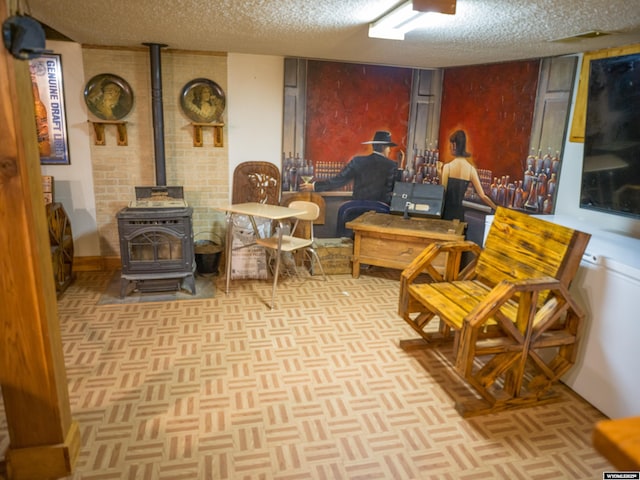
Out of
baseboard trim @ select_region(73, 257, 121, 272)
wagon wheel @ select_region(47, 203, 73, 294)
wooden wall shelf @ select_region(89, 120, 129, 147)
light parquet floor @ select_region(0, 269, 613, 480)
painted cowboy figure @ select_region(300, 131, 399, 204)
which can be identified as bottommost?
light parquet floor @ select_region(0, 269, 613, 480)

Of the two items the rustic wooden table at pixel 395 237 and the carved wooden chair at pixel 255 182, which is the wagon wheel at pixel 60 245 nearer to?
the carved wooden chair at pixel 255 182

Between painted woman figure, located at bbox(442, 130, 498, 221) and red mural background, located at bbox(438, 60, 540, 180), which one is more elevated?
red mural background, located at bbox(438, 60, 540, 180)

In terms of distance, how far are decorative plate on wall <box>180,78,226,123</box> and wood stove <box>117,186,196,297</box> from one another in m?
1.03

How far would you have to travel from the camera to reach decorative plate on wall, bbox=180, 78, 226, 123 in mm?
4727

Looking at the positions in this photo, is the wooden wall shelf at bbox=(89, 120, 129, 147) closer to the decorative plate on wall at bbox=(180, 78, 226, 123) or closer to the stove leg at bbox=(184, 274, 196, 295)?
the decorative plate on wall at bbox=(180, 78, 226, 123)

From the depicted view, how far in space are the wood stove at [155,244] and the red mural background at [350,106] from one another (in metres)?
1.70

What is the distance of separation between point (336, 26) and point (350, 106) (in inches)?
75.9

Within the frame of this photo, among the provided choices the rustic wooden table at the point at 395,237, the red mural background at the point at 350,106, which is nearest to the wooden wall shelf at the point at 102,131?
the red mural background at the point at 350,106

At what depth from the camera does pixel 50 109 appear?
4.50 m

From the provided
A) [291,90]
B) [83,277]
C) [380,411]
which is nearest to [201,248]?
[83,277]

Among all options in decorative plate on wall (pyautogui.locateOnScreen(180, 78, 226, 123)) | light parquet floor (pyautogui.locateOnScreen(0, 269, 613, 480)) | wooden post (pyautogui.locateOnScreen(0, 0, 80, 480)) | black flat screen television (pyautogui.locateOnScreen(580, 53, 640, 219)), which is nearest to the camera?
wooden post (pyautogui.locateOnScreen(0, 0, 80, 480))

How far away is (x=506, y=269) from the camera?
3.04 metres

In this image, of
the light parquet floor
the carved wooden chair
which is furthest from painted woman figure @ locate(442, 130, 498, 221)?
the carved wooden chair

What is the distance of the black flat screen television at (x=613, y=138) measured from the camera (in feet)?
9.57
